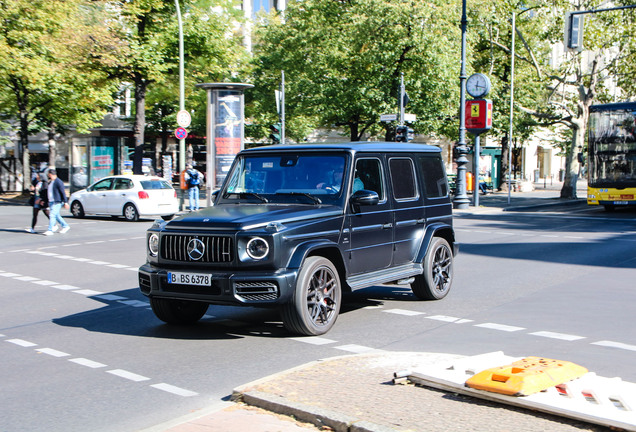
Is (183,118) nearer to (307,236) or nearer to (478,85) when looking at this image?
(478,85)

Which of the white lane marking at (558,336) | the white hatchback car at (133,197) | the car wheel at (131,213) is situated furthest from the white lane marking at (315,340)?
the car wheel at (131,213)

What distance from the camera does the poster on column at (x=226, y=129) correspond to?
2453cm

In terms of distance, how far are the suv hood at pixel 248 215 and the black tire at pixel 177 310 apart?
37.0 inches

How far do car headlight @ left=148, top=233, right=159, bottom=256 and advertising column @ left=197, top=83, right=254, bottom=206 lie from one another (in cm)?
1704

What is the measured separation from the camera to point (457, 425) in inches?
166

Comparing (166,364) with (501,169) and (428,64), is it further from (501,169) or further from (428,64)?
(501,169)

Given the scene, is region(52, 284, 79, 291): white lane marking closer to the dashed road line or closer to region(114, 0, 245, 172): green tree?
the dashed road line

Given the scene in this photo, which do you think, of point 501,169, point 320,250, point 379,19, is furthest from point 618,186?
point 320,250

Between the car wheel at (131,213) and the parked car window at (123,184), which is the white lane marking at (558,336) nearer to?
the car wheel at (131,213)

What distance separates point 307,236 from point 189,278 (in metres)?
1.20

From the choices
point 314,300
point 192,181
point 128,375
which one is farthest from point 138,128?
point 128,375

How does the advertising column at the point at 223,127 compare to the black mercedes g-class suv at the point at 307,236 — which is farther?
the advertising column at the point at 223,127

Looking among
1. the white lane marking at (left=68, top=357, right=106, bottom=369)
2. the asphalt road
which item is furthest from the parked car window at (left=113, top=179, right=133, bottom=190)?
the white lane marking at (left=68, top=357, right=106, bottom=369)

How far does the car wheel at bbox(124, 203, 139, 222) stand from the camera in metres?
→ 23.6
